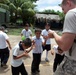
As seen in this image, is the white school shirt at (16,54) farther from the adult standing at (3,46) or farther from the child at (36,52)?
the adult standing at (3,46)

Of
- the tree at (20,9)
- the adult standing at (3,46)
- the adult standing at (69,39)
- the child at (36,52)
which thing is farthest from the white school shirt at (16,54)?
the tree at (20,9)

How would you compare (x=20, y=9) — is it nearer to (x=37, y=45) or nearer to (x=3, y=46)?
(x=3, y=46)

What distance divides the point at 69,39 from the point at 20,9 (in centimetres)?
3297

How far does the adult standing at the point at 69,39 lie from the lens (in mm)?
2637

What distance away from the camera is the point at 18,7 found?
3594 cm

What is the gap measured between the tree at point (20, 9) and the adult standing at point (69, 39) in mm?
32153

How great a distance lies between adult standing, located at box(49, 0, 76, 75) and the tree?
105 ft

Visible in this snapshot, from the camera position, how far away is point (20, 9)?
116 feet

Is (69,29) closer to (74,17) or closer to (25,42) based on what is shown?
(74,17)

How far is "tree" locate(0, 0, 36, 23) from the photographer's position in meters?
35.2

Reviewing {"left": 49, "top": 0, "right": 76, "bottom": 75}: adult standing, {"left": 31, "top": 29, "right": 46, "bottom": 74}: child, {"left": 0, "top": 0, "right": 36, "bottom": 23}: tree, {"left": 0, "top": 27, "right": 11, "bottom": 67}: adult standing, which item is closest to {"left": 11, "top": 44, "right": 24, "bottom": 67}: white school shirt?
{"left": 31, "top": 29, "right": 46, "bottom": 74}: child

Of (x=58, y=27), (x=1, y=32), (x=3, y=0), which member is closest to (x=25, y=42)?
(x=1, y=32)

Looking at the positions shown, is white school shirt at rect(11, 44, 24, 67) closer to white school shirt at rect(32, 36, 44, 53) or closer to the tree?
white school shirt at rect(32, 36, 44, 53)

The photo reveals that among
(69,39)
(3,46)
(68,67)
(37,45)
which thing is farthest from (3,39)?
(69,39)
